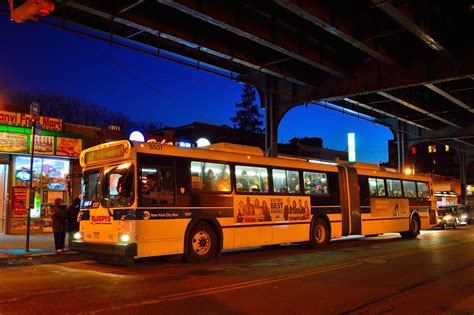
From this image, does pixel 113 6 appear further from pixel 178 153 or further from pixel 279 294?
pixel 279 294

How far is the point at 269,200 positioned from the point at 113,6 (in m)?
8.07

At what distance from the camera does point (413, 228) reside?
2219 centimetres

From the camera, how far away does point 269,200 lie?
48.5 feet

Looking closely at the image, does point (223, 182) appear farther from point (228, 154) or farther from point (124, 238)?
point (124, 238)

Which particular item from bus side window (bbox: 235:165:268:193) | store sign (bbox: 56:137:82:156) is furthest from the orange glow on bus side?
store sign (bbox: 56:137:82:156)

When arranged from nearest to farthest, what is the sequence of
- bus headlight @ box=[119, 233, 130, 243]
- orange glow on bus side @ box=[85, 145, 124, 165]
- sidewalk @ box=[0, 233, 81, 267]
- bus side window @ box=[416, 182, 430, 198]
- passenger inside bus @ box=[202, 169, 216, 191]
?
1. bus headlight @ box=[119, 233, 130, 243]
2. orange glow on bus side @ box=[85, 145, 124, 165]
3. sidewalk @ box=[0, 233, 81, 267]
4. passenger inside bus @ box=[202, 169, 216, 191]
5. bus side window @ box=[416, 182, 430, 198]

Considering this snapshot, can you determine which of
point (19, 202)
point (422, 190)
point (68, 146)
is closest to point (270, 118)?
point (422, 190)

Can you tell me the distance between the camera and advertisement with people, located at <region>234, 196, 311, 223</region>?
13.8 metres

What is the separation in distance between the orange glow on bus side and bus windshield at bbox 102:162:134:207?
285 millimetres

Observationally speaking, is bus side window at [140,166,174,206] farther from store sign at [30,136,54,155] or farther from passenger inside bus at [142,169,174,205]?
store sign at [30,136,54,155]

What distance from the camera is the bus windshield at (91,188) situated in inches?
474

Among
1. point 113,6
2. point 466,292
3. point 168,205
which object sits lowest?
point 466,292

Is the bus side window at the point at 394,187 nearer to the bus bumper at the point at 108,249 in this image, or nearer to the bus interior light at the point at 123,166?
the bus interior light at the point at 123,166

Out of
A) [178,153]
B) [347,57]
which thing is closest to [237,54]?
[347,57]
